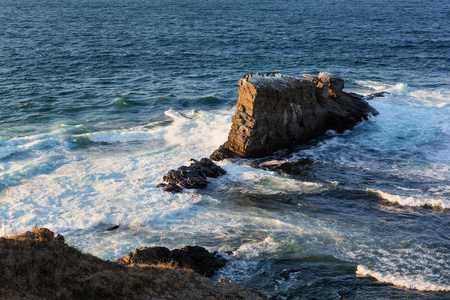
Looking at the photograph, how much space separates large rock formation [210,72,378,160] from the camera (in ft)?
85.0

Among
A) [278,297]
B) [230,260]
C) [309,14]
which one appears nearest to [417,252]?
[278,297]

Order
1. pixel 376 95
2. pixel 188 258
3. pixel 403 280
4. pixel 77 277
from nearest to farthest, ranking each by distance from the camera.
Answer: pixel 77 277
pixel 403 280
pixel 188 258
pixel 376 95

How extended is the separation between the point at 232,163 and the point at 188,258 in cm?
1103

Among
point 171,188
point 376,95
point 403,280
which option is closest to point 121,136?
point 171,188

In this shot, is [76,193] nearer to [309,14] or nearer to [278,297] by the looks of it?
[278,297]

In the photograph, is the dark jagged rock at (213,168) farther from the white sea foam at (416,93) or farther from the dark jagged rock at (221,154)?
the white sea foam at (416,93)

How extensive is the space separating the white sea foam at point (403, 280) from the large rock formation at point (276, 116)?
12816 millimetres

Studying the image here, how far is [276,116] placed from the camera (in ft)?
87.1

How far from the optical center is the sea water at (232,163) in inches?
616

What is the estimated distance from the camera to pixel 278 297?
13.4 meters

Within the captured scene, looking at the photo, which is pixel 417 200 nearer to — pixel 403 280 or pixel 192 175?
pixel 403 280

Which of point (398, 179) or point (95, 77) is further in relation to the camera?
point (95, 77)

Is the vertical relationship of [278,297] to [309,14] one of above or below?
below

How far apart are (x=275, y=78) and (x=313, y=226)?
40.8ft
